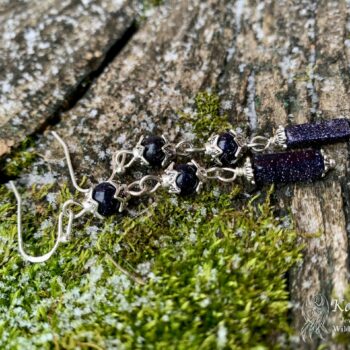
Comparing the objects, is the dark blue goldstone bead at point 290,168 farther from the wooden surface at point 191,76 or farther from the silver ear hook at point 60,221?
the silver ear hook at point 60,221

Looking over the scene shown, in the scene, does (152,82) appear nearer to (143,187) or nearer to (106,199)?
(143,187)

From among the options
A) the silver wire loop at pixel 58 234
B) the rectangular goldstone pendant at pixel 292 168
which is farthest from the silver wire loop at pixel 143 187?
the rectangular goldstone pendant at pixel 292 168

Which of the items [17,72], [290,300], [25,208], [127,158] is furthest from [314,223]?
[17,72]

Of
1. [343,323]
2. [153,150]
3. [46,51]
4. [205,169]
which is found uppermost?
[46,51]

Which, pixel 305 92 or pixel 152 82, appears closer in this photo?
pixel 305 92

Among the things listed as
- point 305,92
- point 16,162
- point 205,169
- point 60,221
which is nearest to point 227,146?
point 205,169

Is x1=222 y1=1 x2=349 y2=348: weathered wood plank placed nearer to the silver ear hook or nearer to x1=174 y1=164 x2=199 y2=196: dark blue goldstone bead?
x1=174 y1=164 x2=199 y2=196: dark blue goldstone bead

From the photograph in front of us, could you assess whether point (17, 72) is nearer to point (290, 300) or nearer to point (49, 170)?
point (49, 170)
